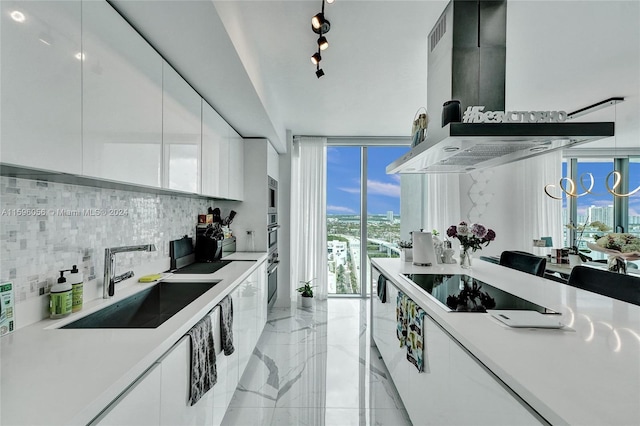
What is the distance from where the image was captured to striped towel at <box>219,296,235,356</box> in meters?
1.82

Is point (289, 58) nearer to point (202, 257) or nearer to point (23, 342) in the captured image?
point (202, 257)

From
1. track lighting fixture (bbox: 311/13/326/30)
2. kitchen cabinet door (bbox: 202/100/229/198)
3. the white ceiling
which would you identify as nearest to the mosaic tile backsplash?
kitchen cabinet door (bbox: 202/100/229/198)

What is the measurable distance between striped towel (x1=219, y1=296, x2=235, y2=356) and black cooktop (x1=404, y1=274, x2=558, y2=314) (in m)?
1.23

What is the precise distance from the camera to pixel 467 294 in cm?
177

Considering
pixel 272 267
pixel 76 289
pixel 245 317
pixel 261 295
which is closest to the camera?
pixel 76 289

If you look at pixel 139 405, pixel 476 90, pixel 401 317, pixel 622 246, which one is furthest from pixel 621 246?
pixel 139 405

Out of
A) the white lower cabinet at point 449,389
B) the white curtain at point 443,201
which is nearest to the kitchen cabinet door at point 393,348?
the white lower cabinet at point 449,389

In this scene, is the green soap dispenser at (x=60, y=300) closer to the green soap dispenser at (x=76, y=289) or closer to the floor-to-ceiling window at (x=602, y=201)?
the green soap dispenser at (x=76, y=289)

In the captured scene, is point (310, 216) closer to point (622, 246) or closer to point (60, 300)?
point (622, 246)

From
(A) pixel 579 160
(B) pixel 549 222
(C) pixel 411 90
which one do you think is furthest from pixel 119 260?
(A) pixel 579 160

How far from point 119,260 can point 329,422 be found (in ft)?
5.54

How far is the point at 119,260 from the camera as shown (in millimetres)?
1830

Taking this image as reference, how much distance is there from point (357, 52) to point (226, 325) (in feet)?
6.97

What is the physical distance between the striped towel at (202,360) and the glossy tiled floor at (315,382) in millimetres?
713
